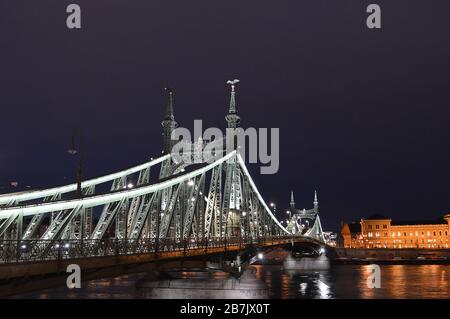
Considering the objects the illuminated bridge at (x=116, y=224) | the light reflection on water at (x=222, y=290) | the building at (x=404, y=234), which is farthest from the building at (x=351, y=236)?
the illuminated bridge at (x=116, y=224)

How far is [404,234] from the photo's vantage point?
172 metres

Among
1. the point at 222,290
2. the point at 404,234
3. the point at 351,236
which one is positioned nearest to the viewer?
the point at 222,290

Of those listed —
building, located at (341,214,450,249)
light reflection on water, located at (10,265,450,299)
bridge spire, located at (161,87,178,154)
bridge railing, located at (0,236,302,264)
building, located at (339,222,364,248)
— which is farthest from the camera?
building, located at (339,222,364,248)

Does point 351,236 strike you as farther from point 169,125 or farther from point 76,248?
point 76,248

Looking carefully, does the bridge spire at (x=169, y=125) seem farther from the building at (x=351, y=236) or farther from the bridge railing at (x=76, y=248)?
the building at (x=351, y=236)

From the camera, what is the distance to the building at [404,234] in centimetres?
16625

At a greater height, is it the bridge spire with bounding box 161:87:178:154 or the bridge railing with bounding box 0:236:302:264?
the bridge spire with bounding box 161:87:178:154

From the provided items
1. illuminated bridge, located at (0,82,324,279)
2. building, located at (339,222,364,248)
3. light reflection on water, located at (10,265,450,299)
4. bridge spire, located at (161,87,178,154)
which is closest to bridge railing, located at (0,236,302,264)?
illuminated bridge, located at (0,82,324,279)

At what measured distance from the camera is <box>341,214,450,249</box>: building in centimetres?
16625

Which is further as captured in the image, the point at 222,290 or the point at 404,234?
the point at 404,234

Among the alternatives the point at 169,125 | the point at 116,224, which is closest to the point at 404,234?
the point at 169,125

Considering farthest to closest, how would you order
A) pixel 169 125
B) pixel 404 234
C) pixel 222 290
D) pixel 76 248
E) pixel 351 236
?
pixel 351 236 < pixel 404 234 < pixel 169 125 < pixel 222 290 < pixel 76 248

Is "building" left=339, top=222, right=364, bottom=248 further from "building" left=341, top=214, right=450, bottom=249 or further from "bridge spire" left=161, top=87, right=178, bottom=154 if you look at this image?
"bridge spire" left=161, top=87, right=178, bottom=154
